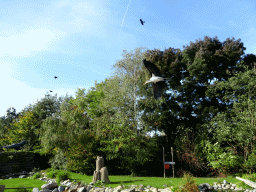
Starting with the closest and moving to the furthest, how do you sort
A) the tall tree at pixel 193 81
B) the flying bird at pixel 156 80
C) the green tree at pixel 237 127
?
1. the flying bird at pixel 156 80
2. the green tree at pixel 237 127
3. the tall tree at pixel 193 81

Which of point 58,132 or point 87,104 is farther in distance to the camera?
point 87,104

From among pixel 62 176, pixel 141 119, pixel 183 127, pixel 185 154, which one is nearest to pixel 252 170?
pixel 185 154

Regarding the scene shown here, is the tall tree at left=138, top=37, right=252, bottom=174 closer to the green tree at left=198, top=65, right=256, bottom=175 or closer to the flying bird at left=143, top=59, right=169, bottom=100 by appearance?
the green tree at left=198, top=65, right=256, bottom=175

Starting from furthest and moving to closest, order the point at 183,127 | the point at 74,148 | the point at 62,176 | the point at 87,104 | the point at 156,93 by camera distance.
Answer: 1. the point at 87,104
2. the point at 183,127
3. the point at 74,148
4. the point at 62,176
5. the point at 156,93

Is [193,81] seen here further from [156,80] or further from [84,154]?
[84,154]

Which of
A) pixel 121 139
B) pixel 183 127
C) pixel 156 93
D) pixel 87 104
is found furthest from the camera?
pixel 87 104

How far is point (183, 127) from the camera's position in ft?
45.1

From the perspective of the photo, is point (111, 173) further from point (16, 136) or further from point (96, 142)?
point (16, 136)

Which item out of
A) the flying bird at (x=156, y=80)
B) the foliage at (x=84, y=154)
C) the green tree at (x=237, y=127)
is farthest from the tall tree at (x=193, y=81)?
the flying bird at (x=156, y=80)

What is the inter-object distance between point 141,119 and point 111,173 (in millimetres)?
4207

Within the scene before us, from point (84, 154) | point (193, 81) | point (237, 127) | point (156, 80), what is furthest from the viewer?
point (193, 81)

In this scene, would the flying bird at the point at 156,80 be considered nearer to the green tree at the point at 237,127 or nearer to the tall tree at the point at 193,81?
the tall tree at the point at 193,81

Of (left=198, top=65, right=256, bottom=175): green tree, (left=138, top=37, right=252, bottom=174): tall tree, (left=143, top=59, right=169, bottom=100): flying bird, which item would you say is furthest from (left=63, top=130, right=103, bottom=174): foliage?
(left=198, top=65, right=256, bottom=175): green tree

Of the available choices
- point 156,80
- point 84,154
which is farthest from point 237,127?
point 84,154
